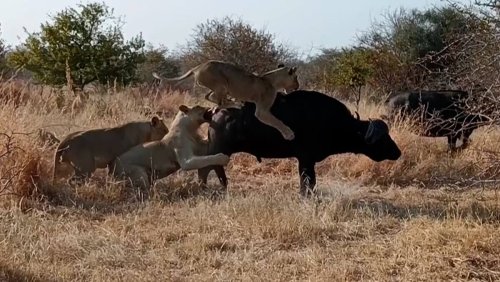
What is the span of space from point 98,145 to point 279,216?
11.5 ft

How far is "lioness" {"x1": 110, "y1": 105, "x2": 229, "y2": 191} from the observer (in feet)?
31.0

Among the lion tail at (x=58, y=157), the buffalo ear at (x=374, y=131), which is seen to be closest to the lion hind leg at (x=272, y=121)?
the buffalo ear at (x=374, y=131)

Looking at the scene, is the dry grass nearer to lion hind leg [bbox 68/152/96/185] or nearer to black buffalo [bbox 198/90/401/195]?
lion hind leg [bbox 68/152/96/185]

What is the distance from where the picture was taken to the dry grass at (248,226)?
595 centimetres

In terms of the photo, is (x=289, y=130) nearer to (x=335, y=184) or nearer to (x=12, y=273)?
(x=335, y=184)

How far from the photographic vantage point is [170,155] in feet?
31.7

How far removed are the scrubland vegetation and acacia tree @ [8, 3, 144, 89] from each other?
9726 mm

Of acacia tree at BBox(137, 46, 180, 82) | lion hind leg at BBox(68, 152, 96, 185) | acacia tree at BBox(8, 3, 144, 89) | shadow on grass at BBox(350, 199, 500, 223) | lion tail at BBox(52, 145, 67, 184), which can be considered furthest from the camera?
acacia tree at BBox(137, 46, 180, 82)

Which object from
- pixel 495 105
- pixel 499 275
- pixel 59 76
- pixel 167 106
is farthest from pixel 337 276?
pixel 59 76

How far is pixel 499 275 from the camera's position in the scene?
5.73 metres

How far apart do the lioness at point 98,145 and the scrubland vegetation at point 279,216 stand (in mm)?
226

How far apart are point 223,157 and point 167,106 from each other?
28.2 feet

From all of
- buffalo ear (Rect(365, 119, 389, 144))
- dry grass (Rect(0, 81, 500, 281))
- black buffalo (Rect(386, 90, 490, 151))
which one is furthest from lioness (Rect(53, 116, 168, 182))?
black buffalo (Rect(386, 90, 490, 151))

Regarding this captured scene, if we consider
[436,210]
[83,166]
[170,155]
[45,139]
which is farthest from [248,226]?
[45,139]
